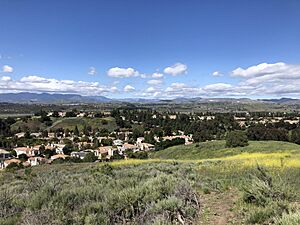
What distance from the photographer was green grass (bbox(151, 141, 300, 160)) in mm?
32231

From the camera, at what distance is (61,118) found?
125000 mm

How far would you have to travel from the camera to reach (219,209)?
27.0 ft

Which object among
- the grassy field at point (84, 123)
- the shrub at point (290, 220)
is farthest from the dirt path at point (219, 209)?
the grassy field at point (84, 123)

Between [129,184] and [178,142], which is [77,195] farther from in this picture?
[178,142]

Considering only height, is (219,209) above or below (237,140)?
above

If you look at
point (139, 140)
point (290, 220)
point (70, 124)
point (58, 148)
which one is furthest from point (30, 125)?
point (290, 220)

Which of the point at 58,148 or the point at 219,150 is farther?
the point at 58,148

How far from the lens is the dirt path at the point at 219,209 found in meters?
7.22

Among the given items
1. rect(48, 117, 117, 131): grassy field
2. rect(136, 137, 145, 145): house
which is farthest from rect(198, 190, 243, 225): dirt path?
rect(48, 117, 117, 131): grassy field

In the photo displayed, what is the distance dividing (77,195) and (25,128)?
10915 centimetres

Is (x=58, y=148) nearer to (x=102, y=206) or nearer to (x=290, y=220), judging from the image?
(x=102, y=206)

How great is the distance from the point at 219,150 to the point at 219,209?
29234mm

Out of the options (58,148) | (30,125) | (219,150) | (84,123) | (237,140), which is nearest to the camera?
(219,150)

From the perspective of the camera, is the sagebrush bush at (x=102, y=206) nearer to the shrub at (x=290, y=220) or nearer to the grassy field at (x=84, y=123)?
the shrub at (x=290, y=220)
